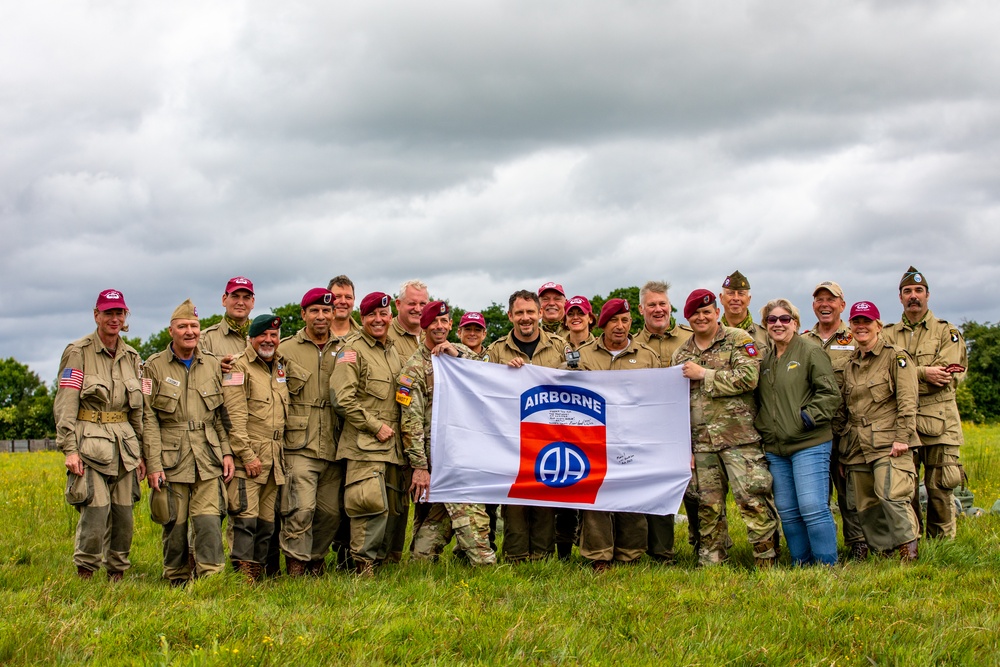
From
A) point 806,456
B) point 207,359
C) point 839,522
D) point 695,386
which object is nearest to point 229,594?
point 207,359

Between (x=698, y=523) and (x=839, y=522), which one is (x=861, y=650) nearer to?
(x=698, y=523)

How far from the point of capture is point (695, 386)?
8773 millimetres

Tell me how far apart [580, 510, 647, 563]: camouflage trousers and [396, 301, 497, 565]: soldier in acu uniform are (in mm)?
1023

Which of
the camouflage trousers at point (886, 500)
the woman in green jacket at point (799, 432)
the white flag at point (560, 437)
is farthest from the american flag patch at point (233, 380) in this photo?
the camouflage trousers at point (886, 500)

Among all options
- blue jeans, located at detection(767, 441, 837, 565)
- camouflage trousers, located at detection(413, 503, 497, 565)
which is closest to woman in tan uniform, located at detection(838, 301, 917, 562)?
blue jeans, located at detection(767, 441, 837, 565)

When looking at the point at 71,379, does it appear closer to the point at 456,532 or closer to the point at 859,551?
the point at 456,532

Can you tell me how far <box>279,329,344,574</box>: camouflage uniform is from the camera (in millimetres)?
8609

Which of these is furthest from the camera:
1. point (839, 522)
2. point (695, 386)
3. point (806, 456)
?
point (839, 522)

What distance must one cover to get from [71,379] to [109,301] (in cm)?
84

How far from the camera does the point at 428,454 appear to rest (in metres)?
8.89

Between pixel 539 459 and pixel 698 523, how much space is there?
5.79 ft

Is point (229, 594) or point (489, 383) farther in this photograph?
point (489, 383)

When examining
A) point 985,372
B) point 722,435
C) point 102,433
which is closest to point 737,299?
point 722,435

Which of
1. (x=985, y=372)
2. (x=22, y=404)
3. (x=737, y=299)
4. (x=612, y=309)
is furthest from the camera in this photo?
(x=22, y=404)
